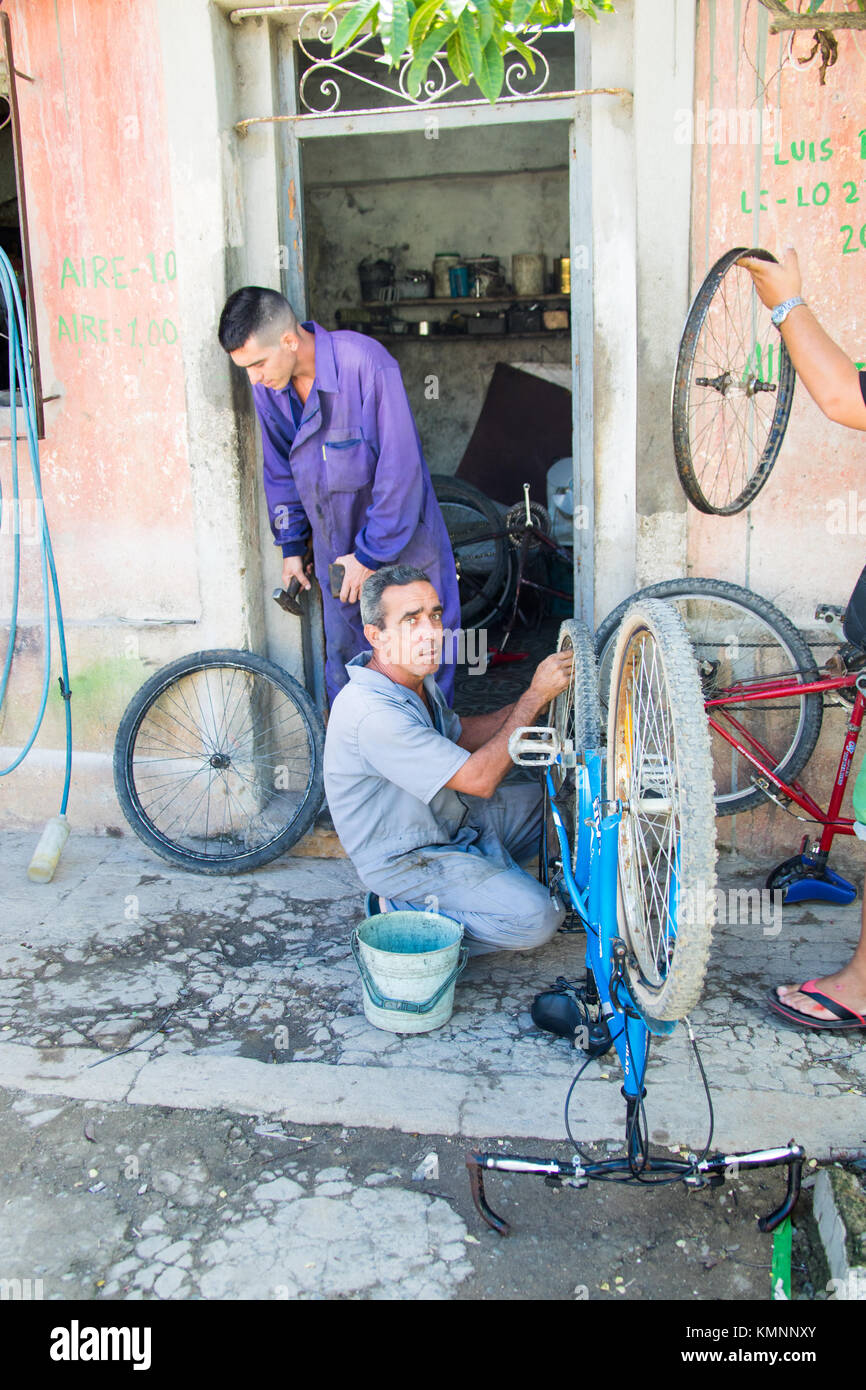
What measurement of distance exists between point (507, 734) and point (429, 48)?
1669 mm

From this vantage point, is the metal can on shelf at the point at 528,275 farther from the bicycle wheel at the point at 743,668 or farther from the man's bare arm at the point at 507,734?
the man's bare arm at the point at 507,734

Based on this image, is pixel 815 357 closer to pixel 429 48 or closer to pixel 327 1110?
A: pixel 429 48

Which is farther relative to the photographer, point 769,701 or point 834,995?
point 769,701

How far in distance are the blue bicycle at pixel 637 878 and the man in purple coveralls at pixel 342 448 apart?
1115mm

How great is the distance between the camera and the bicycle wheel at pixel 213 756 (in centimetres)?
424

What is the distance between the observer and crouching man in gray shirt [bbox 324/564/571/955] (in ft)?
10.1

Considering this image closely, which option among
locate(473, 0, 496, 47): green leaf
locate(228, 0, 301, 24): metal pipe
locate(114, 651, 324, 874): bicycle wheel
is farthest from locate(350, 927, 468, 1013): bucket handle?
locate(228, 0, 301, 24): metal pipe

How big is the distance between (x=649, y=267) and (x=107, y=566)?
2342 millimetres

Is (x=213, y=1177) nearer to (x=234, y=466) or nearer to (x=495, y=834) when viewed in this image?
(x=495, y=834)

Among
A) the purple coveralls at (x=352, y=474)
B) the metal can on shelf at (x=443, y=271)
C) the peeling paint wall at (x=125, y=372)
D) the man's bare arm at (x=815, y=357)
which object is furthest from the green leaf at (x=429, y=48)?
the metal can on shelf at (x=443, y=271)

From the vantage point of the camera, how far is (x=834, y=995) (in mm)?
3064

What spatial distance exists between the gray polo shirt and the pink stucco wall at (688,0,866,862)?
1.48 metres

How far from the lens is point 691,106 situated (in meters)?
3.70

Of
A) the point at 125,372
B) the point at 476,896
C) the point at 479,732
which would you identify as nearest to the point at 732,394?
the point at 479,732
